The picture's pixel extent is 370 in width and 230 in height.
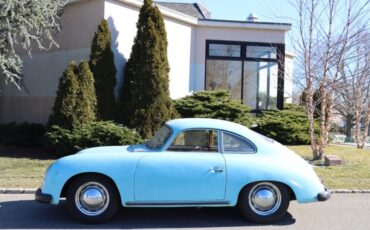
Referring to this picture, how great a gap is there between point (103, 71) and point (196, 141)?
7.13 metres

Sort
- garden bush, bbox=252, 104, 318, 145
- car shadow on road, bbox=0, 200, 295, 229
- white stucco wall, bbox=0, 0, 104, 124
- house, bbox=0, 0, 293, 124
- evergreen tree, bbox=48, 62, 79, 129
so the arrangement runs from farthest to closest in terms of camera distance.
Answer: garden bush, bbox=252, 104, 318, 145 → house, bbox=0, 0, 293, 124 → white stucco wall, bbox=0, 0, 104, 124 → evergreen tree, bbox=48, 62, 79, 129 → car shadow on road, bbox=0, 200, 295, 229

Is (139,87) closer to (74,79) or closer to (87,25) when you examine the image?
(74,79)

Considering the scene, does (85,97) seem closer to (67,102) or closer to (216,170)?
(67,102)

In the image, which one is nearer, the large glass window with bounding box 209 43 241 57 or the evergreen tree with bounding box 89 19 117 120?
the evergreen tree with bounding box 89 19 117 120

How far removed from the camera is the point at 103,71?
13391 mm

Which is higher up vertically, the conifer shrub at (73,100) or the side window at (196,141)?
the conifer shrub at (73,100)

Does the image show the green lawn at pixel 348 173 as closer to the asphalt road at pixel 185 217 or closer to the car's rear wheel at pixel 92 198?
the asphalt road at pixel 185 217

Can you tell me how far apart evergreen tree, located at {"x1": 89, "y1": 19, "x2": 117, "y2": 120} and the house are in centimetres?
137

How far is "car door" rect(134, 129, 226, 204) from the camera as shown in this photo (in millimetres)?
6496

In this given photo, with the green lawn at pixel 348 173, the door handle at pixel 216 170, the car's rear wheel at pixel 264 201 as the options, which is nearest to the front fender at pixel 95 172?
the door handle at pixel 216 170

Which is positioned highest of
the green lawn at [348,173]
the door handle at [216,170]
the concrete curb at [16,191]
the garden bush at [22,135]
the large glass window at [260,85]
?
the large glass window at [260,85]

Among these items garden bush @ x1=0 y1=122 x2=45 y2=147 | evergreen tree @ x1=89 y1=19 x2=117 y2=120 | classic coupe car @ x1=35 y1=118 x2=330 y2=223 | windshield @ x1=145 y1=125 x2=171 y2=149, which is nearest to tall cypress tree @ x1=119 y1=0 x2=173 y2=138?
evergreen tree @ x1=89 y1=19 x2=117 y2=120

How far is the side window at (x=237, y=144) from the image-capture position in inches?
270

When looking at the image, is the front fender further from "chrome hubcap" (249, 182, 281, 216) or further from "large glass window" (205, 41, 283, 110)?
"large glass window" (205, 41, 283, 110)
